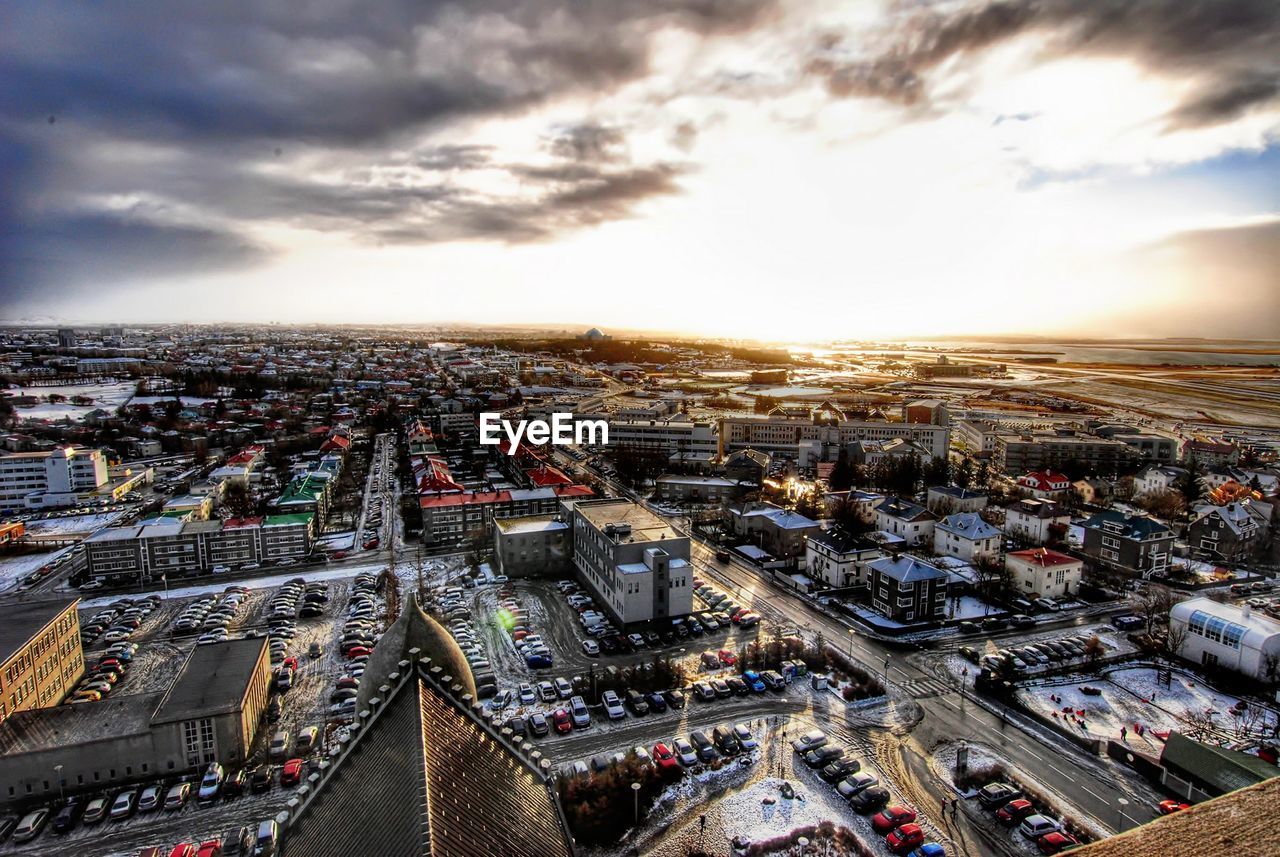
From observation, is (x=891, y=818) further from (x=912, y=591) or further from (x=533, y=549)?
(x=533, y=549)

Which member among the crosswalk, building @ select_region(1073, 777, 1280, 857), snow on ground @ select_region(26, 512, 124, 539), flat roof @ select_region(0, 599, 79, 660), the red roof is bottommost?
the crosswalk

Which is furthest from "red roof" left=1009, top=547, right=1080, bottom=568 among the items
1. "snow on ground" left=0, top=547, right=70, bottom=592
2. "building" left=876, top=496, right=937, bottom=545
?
"snow on ground" left=0, top=547, right=70, bottom=592

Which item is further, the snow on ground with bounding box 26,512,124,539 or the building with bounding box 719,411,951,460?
the building with bounding box 719,411,951,460

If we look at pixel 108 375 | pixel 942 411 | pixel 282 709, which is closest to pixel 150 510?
pixel 282 709

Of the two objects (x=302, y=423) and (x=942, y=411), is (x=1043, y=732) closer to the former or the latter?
(x=942, y=411)

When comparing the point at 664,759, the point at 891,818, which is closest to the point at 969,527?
the point at 891,818

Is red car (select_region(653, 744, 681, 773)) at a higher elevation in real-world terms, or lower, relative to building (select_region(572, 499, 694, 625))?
lower

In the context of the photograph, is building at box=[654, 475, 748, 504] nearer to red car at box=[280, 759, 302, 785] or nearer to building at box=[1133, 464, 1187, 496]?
building at box=[1133, 464, 1187, 496]
